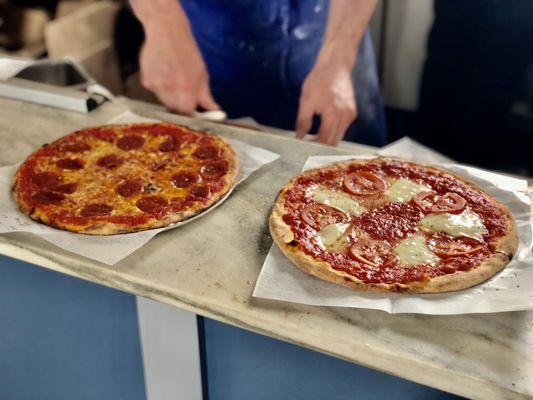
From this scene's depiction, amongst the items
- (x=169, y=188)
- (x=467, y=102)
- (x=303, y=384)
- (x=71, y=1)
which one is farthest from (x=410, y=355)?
(x=71, y=1)

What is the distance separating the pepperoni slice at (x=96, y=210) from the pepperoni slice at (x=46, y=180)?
0.42 ft

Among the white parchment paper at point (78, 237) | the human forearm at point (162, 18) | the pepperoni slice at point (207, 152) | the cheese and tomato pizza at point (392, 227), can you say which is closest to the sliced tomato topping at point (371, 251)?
the cheese and tomato pizza at point (392, 227)

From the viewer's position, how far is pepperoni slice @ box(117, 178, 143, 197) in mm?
1332

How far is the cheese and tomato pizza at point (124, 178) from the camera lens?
48.5 inches

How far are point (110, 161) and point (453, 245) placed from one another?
77 centimetres

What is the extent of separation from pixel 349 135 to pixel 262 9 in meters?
0.62

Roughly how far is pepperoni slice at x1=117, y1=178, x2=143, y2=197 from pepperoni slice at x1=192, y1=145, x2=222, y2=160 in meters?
0.15

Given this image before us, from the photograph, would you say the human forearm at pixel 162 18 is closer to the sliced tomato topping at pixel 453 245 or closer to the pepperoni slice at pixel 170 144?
the pepperoni slice at pixel 170 144

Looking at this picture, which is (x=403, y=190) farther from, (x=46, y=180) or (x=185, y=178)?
(x=46, y=180)

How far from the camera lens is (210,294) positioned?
1034 mm

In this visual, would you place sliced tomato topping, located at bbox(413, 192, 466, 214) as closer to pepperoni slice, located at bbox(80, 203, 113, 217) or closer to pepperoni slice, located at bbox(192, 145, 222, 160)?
pepperoni slice, located at bbox(192, 145, 222, 160)

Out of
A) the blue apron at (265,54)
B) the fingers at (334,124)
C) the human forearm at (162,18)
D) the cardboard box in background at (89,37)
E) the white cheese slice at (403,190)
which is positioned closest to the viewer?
the white cheese slice at (403,190)

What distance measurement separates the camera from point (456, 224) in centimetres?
120

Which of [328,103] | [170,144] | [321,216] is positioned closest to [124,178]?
[170,144]
